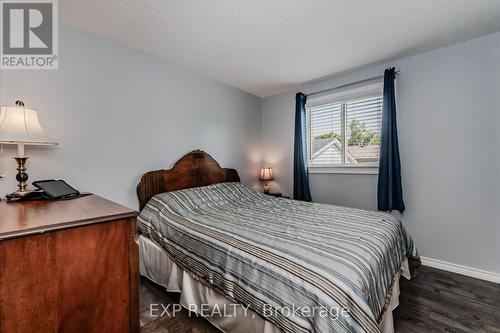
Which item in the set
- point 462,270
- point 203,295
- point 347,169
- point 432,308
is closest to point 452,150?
point 347,169

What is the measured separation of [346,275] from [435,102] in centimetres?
235

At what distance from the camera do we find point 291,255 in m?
1.16

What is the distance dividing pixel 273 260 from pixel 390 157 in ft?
6.69

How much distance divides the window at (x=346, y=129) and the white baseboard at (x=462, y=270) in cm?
113

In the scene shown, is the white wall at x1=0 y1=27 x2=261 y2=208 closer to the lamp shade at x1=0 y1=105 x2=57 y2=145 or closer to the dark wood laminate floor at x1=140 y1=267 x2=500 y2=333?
the lamp shade at x1=0 y1=105 x2=57 y2=145

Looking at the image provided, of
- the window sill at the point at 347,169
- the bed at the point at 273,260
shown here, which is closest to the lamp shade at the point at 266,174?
the window sill at the point at 347,169

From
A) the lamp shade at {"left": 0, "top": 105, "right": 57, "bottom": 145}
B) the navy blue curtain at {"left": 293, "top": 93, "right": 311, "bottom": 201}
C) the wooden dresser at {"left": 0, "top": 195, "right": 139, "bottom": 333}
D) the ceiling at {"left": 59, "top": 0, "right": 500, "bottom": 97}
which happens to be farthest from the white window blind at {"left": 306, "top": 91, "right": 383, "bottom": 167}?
the lamp shade at {"left": 0, "top": 105, "right": 57, "bottom": 145}

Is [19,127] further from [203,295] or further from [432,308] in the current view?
[432,308]

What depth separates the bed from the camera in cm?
97

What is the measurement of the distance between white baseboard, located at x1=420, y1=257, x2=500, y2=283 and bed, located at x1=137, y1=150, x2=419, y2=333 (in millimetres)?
679

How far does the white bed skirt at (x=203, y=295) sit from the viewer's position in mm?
1224

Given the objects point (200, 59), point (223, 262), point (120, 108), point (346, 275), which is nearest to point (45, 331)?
point (223, 262)

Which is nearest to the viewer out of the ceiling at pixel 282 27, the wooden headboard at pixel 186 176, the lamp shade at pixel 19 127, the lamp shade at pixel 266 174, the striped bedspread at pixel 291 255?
the striped bedspread at pixel 291 255

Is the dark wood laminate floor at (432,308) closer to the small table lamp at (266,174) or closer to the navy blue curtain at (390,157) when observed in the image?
the navy blue curtain at (390,157)
